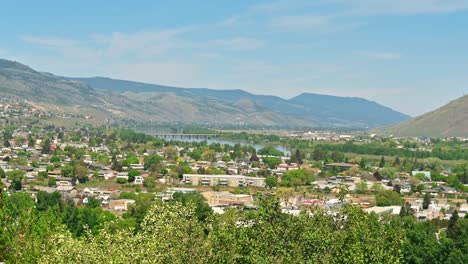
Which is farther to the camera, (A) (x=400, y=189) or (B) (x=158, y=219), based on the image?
(A) (x=400, y=189)

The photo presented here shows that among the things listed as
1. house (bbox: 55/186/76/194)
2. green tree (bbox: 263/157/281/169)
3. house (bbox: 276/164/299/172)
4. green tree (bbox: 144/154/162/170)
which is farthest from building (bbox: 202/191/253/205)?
green tree (bbox: 263/157/281/169)

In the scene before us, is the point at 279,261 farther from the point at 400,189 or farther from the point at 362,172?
the point at 362,172

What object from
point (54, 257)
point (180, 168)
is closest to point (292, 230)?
point (54, 257)

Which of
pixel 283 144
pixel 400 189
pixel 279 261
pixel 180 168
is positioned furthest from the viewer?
pixel 283 144

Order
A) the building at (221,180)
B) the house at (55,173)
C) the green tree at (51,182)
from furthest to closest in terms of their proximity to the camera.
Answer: the house at (55,173), the building at (221,180), the green tree at (51,182)

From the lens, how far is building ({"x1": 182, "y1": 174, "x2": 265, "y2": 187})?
73312 millimetres

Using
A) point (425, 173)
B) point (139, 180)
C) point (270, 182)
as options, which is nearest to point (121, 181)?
point (139, 180)

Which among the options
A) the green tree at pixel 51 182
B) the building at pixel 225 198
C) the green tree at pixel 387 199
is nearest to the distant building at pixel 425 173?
the green tree at pixel 387 199

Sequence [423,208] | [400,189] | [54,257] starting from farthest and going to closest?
[400,189] → [423,208] → [54,257]

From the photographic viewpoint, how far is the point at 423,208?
56469 millimetres

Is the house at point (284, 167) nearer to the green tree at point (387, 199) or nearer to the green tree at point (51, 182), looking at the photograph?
the green tree at point (387, 199)

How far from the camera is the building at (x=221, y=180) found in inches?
2886

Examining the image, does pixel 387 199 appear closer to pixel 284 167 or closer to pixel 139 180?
pixel 139 180

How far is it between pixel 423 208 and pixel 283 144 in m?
98.1
